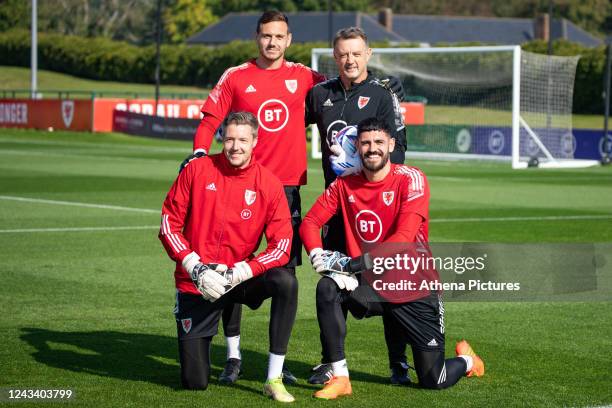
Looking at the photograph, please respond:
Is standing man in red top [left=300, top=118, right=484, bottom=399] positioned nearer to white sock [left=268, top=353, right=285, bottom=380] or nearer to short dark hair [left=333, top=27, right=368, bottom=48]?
white sock [left=268, top=353, right=285, bottom=380]

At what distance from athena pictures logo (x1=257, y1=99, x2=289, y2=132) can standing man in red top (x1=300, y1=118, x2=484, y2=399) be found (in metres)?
1.02

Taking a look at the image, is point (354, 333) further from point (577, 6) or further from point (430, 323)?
point (577, 6)

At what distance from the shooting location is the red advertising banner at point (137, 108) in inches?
1852

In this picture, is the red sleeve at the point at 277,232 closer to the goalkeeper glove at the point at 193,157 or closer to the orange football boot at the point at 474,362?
the goalkeeper glove at the point at 193,157

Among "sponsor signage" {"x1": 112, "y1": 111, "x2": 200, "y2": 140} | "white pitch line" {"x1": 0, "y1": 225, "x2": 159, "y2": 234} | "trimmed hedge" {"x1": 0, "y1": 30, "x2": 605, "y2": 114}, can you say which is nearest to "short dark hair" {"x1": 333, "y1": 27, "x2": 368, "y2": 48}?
"white pitch line" {"x1": 0, "y1": 225, "x2": 159, "y2": 234}

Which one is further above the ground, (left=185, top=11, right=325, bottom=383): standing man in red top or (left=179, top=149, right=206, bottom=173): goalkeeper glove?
(left=185, top=11, right=325, bottom=383): standing man in red top

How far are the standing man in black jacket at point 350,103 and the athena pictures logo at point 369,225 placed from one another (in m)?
0.41

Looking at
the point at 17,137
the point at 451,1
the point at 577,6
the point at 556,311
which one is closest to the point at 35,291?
the point at 556,311

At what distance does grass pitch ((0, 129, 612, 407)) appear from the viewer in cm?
736

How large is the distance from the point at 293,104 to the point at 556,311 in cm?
346

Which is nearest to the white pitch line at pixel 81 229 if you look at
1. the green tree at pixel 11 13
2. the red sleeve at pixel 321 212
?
the red sleeve at pixel 321 212

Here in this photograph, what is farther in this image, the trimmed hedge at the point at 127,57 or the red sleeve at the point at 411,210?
the trimmed hedge at the point at 127,57

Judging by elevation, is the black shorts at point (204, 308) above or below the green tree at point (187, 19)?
below

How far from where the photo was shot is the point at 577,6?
110938mm
